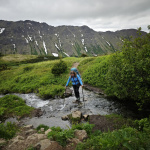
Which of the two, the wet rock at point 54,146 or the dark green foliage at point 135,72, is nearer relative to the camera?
the wet rock at point 54,146

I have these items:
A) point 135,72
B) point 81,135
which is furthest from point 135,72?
point 81,135

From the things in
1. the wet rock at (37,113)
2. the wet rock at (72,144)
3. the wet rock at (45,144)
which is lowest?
the wet rock at (37,113)

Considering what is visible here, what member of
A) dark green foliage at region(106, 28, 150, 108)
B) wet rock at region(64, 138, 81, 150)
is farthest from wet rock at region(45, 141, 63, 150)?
dark green foliage at region(106, 28, 150, 108)

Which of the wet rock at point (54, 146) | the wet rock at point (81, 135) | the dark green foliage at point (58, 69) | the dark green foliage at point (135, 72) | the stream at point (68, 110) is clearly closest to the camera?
the wet rock at point (54, 146)

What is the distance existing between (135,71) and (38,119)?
951cm

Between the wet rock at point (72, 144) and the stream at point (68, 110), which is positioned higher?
the wet rock at point (72, 144)

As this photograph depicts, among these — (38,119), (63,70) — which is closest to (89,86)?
(63,70)

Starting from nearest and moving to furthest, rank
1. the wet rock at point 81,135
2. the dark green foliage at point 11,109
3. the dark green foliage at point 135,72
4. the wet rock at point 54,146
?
1. the wet rock at point 54,146
2. the wet rock at point 81,135
3. the dark green foliage at point 135,72
4. the dark green foliage at point 11,109

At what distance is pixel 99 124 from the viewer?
750 centimetres

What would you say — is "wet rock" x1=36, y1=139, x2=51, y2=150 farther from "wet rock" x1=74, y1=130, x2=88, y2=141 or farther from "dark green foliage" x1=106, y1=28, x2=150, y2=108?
"dark green foliage" x1=106, y1=28, x2=150, y2=108

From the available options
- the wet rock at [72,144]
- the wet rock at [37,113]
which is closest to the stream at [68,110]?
the wet rock at [37,113]

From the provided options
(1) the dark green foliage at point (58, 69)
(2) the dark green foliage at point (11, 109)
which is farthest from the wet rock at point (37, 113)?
(1) the dark green foliage at point (58, 69)

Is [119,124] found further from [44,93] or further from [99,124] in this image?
[44,93]

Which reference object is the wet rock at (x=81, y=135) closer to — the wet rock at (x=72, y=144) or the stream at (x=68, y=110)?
the wet rock at (x=72, y=144)
